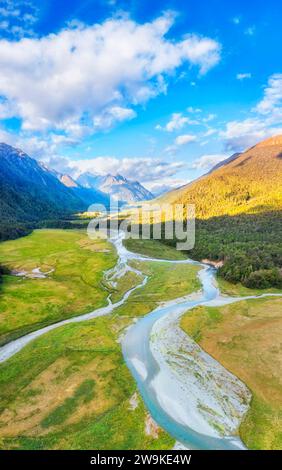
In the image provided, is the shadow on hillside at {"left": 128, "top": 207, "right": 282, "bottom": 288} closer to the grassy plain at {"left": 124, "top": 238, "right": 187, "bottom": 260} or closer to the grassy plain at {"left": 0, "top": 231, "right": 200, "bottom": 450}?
the grassy plain at {"left": 124, "top": 238, "right": 187, "bottom": 260}

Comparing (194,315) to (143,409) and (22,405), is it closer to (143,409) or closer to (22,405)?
(143,409)

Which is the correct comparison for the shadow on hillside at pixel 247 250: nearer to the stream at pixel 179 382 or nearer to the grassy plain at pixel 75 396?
the stream at pixel 179 382

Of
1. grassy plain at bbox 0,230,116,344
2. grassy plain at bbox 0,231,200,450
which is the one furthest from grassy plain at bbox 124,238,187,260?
grassy plain at bbox 0,231,200,450

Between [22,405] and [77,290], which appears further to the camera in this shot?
[77,290]

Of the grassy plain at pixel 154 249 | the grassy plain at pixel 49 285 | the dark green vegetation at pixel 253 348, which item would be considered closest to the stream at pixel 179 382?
the dark green vegetation at pixel 253 348

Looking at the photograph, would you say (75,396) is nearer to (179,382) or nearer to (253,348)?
(179,382)
